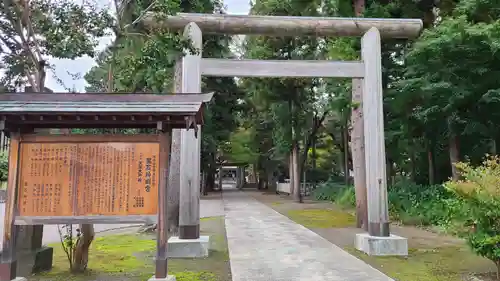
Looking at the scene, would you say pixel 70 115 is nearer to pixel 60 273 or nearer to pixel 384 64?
pixel 60 273

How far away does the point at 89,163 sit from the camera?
5.70 meters

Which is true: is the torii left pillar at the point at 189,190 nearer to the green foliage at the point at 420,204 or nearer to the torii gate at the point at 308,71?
the torii gate at the point at 308,71

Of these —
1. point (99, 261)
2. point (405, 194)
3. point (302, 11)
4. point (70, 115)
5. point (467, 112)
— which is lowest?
point (99, 261)

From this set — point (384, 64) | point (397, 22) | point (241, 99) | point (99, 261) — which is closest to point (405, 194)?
point (384, 64)

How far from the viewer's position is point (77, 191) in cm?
562

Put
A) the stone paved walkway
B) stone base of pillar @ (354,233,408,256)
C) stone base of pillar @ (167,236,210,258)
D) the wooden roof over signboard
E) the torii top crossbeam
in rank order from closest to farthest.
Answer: the wooden roof over signboard → the stone paved walkway → stone base of pillar @ (167,236,210,258) → stone base of pillar @ (354,233,408,256) → the torii top crossbeam

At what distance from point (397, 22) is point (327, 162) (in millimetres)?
25243

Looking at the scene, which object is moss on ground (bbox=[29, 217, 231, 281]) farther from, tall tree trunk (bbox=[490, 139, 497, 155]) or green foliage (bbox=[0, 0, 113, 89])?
tall tree trunk (bbox=[490, 139, 497, 155])

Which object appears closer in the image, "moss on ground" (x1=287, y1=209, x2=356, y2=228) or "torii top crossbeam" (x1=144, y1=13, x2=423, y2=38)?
"torii top crossbeam" (x1=144, y1=13, x2=423, y2=38)

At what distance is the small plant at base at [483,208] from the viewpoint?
5656 millimetres

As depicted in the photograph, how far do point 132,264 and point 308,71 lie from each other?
17.8 ft

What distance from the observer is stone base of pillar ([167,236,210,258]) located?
7715 mm

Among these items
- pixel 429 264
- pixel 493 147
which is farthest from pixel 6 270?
pixel 493 147

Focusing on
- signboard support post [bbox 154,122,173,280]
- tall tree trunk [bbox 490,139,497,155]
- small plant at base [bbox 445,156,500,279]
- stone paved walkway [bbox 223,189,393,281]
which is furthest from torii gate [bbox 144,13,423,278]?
tall tree trunk [bbox 490,139,497,155]
